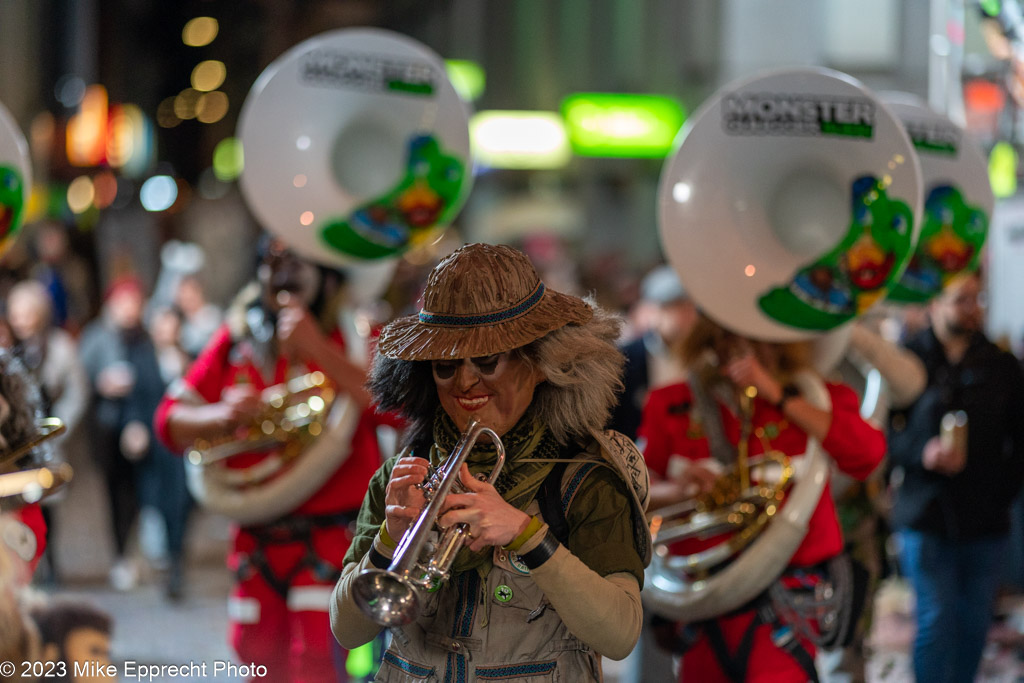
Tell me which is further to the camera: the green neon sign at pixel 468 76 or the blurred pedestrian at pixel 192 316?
the green neon sign at pixel 468 76

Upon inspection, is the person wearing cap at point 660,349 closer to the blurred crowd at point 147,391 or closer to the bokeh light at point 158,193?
the blurred crowd at point 147,391

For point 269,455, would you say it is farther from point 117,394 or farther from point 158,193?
point 158,193

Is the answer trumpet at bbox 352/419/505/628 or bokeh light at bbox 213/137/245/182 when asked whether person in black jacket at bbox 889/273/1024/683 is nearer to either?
trumpet at bbox 352/419/505/628

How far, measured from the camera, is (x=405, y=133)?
13.2 ft

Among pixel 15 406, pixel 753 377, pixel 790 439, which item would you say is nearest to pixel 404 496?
pixel 15 406

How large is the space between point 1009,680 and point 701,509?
2.58 m

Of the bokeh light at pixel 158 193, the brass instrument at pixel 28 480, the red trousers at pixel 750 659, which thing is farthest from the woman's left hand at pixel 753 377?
the bokeh light at pixel 158 193

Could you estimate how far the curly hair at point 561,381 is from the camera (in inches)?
86.1

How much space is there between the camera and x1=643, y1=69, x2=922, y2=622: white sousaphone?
3215 mm

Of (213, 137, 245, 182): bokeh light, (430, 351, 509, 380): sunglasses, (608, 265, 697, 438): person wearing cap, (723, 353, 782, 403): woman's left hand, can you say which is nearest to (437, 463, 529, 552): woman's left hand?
(430, 351, 509, 380): sunglasses

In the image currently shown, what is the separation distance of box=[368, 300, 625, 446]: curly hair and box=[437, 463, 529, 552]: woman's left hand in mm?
286

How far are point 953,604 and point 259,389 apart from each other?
104 inches

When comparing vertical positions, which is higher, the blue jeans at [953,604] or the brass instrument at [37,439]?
the brass instrument at [37,439]

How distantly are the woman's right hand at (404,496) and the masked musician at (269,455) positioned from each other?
1783mm
